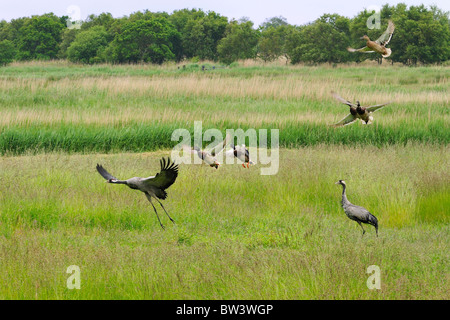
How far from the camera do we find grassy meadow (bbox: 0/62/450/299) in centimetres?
545

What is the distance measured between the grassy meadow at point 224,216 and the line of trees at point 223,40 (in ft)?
103

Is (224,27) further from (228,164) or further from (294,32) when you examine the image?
(228,164)

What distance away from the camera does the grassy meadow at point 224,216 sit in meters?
5.45

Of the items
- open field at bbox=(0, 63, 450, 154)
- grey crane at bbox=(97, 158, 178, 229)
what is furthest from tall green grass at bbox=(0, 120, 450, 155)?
grey crane at bbox=(97, 158, 178, 229)

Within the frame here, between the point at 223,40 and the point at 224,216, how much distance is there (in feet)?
156

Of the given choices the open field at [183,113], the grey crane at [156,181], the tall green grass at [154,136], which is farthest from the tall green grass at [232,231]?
the open field at [183,113]

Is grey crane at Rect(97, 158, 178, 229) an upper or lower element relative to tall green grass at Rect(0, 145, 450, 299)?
upper

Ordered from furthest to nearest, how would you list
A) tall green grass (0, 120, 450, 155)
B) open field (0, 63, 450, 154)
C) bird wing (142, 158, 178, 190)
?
open field (0, 63, 450, 154), tall green grass (0, 120, 450, 155), bird wing (142, 158, 178, 190)

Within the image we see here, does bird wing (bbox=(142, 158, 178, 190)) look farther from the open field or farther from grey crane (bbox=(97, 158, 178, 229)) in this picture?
the open field

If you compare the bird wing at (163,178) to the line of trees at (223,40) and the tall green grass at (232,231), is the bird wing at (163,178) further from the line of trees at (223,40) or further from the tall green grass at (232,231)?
the line of trees at (223,40)

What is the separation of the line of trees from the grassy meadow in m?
31.3

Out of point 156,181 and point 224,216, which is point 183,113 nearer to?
point 224,216

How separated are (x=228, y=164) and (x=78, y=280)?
6.73 metres

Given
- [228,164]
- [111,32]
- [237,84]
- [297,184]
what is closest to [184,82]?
[237,84]
